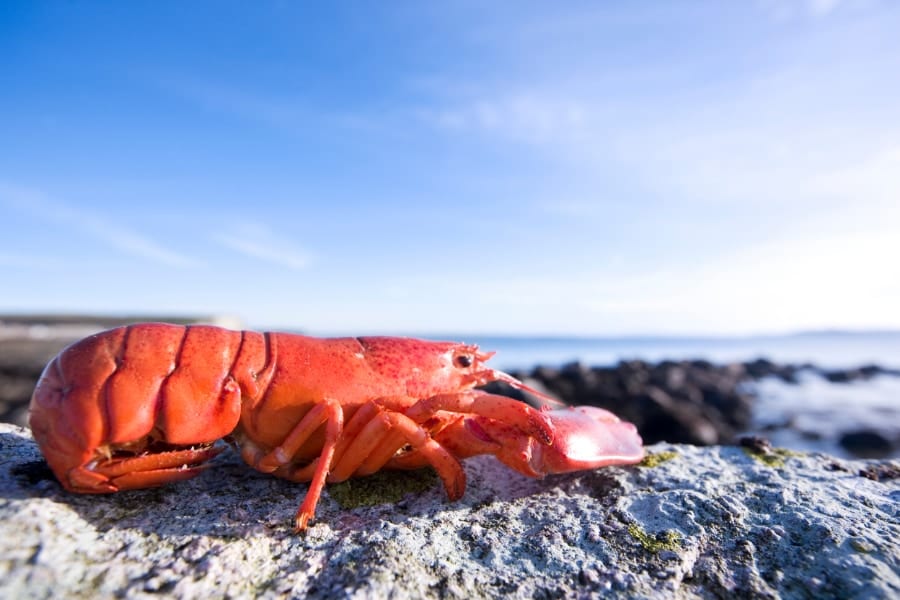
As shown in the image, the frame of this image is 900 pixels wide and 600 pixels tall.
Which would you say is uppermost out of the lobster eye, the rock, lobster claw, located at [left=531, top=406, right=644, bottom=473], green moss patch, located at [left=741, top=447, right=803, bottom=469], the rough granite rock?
the lobster eye

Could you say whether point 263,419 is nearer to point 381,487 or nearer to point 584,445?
point 381,487

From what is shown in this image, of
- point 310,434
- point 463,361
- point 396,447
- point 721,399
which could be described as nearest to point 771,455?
point 463,361

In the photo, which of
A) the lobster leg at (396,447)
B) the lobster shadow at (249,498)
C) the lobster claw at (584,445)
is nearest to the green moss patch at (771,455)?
the lobster claw at (584,445)

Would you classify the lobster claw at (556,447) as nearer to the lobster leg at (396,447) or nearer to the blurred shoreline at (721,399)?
the lobster leg at (396,447)

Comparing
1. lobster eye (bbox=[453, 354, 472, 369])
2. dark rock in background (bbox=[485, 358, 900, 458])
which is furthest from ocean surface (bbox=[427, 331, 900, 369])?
lobster eye (bbox=[453, 354, 472, 369])

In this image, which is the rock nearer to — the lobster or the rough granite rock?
the rough granite rock

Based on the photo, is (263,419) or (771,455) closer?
(263,419)

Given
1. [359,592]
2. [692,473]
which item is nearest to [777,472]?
[692,473]
